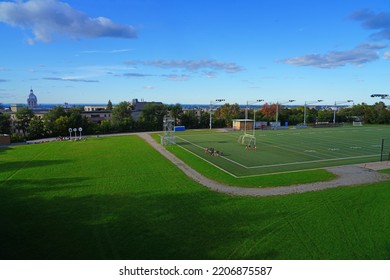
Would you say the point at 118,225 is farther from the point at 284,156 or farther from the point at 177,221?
the point at 284,156

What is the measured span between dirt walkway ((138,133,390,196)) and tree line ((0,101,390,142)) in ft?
124

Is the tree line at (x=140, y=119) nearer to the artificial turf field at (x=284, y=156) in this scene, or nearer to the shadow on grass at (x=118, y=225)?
the artificial turf field at (x=284, y=156)

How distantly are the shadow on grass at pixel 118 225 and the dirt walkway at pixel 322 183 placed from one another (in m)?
1.97

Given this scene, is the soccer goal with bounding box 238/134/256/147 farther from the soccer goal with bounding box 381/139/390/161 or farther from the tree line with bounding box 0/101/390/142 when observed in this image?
the tree line with bounding box 0/101/390/142

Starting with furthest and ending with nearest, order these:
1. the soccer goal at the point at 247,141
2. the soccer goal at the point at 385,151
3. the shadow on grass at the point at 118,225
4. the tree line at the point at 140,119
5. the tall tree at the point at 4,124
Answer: the tall tree at the point at 4,124, the tree line at the point at 140,119, the soccer goal at the point at 247,141, the soccer goal at the point at 385,151, the shadow on grass at the point at 118,225

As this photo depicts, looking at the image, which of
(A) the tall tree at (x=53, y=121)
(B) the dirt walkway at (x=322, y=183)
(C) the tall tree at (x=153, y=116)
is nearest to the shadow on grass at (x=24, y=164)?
(B) the dirt walkway at (x=322, y=183)

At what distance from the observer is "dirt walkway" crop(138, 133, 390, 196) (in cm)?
1764

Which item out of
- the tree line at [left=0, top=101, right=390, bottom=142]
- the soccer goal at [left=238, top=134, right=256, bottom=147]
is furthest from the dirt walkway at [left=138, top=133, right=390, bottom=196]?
the tree line at [left=0, top=101, right=390, bottom=142]

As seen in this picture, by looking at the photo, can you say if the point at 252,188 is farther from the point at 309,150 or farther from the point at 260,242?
the point at 309,150

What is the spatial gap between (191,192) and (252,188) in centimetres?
394

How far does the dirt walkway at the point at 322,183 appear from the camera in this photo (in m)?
17.6

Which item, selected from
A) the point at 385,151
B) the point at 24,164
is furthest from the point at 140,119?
the point at 385,151
